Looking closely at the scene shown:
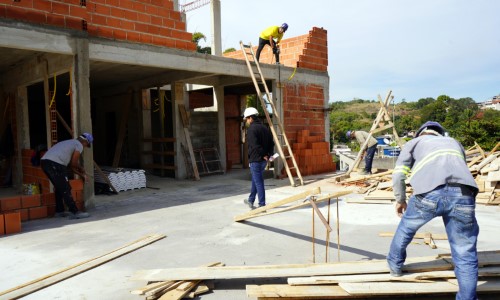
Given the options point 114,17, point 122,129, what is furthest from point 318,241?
point 122,129

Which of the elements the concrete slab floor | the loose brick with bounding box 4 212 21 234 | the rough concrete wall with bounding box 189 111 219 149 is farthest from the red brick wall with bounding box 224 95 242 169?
the loose brick with bounding box 4 212 21 234

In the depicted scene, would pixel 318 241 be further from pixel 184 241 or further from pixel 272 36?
pixel 272 36

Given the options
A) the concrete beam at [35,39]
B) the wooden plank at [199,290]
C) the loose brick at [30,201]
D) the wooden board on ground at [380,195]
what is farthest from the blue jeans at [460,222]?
the concrete beam at [35,39]

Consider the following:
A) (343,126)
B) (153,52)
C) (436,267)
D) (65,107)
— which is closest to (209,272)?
(436,267)

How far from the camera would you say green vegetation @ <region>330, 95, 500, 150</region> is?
22.9m

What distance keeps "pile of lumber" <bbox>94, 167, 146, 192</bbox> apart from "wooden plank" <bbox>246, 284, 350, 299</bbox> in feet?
23.1

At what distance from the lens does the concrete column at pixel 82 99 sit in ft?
23.7

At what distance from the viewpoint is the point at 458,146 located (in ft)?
11.2

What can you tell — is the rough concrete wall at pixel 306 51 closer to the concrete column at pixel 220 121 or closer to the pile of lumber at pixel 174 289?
the concrete column at pixel 220 121

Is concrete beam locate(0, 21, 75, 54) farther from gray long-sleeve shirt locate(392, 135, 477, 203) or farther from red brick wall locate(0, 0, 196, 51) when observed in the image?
gray long-sleeve shirt locate(392, 135, 477, 203)

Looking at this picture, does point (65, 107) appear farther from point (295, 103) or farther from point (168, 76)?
point (295, 103)

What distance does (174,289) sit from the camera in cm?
357

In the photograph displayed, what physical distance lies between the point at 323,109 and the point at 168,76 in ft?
16.9

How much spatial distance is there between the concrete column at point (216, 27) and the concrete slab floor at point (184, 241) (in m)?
14.1
